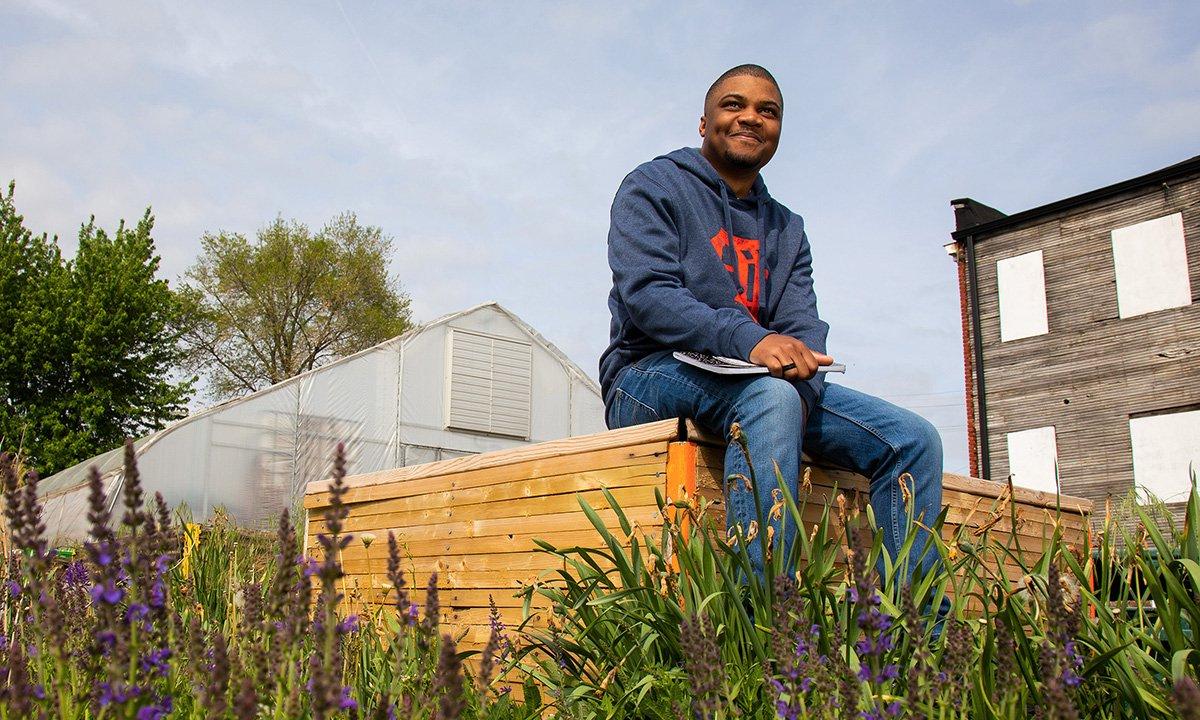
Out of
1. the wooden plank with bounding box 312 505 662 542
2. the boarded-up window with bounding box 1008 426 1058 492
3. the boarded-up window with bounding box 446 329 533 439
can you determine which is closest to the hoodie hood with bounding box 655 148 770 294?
the wooden plank with bounding box 312 505 662 542

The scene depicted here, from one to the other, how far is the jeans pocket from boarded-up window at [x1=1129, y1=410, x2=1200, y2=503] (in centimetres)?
1541

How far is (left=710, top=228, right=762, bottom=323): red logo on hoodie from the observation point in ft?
10.6

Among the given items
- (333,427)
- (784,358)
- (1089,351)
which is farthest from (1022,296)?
(784,358)

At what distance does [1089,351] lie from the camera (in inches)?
706

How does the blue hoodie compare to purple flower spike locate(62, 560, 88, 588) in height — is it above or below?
above

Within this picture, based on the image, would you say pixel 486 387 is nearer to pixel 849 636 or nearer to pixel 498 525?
pixel 498 525

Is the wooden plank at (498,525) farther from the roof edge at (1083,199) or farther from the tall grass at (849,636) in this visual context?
the roof edge at (1083,199)

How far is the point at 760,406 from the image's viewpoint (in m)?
2.60

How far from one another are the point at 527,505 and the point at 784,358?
42.8 inches

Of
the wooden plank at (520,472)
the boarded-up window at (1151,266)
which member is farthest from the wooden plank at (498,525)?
the boarded-up window at (1151,266)

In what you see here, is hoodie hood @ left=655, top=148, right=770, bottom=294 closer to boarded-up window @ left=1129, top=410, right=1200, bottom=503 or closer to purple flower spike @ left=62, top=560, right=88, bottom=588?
purple flower spike @ left=62, top=560, right=88, bottom=588

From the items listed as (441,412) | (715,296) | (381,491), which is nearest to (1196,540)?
(715,296)

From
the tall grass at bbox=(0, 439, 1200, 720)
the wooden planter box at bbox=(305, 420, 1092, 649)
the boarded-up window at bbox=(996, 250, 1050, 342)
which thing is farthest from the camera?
the boarded-up window at bbox=(996, 250, 1050, 342)

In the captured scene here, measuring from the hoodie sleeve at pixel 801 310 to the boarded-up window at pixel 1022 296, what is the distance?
654 inches
